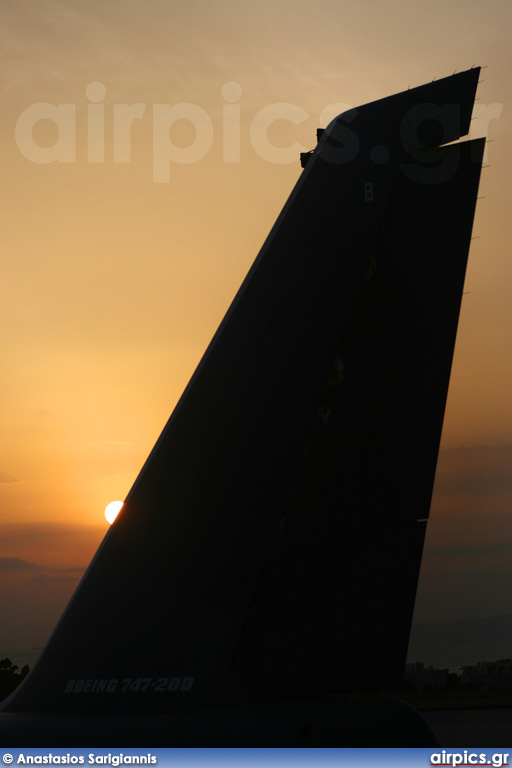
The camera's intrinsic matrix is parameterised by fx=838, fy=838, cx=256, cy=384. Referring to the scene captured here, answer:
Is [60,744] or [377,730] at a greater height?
[377,730]

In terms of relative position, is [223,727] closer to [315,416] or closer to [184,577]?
[184,577]

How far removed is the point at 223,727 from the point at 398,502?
1900 millimetres

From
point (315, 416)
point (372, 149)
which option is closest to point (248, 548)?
point (315, 416)

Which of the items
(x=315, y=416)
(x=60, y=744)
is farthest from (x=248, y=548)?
(x=60, y=744)

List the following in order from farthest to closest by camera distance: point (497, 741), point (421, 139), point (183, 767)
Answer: point (497, 741)
point (421, 139)
point (183, 767)

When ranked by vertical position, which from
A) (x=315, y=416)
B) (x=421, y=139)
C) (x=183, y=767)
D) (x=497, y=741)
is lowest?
(x=183, y=767)

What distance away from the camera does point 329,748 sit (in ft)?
16.8

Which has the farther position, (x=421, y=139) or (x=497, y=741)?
(x=497, y=741)

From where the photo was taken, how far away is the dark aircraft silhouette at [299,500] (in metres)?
5.50

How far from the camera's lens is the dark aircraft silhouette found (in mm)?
5504

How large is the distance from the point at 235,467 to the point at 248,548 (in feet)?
1.89

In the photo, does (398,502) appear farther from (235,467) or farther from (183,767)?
(183,767)

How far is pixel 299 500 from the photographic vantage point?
5707 millimetres

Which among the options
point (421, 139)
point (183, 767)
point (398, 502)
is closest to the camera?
point (183, 767)
